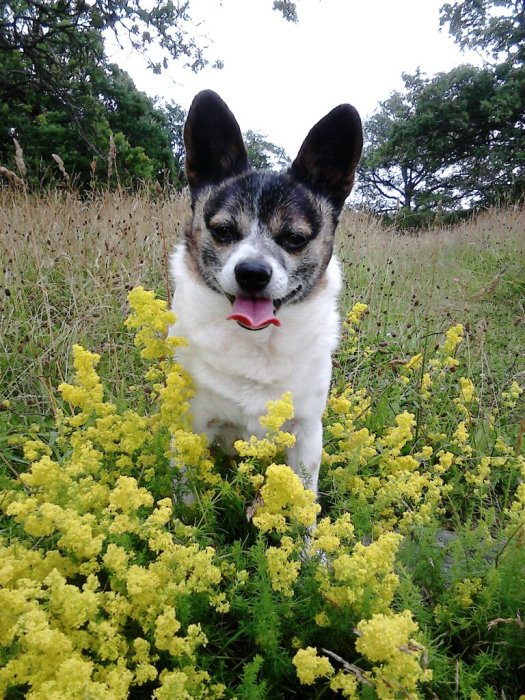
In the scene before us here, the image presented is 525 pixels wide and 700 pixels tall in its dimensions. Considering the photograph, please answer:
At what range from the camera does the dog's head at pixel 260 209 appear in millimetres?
1991

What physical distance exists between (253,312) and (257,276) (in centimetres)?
17

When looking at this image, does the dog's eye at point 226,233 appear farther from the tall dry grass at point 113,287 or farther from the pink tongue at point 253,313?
the tall dry grass at point 113,287

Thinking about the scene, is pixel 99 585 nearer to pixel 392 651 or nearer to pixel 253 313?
pixel 392 651

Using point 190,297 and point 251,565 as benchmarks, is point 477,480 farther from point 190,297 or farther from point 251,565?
point 190,297

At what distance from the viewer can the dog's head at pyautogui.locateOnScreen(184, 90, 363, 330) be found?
1991 millimetres

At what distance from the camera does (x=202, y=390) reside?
1937 millimetres

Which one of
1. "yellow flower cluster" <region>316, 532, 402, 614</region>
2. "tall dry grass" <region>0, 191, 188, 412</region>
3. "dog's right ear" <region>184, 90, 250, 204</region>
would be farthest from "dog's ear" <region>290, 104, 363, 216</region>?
"yellow flower cluster" <region>316, 532, 402, 614</region>

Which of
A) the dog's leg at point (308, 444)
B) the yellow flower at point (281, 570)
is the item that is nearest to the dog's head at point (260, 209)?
the dog's leg at point (308, 444)

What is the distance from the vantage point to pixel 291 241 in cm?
220

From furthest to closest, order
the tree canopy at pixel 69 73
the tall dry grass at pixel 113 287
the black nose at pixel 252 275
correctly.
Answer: the tree canopy at pixel 69 73 < the tall dry grass at pixel 113 287 < the black nose at pixel 252 275

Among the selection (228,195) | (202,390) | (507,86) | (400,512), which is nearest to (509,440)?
(400,512)

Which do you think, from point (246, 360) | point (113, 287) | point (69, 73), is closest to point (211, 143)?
point (246, 360)

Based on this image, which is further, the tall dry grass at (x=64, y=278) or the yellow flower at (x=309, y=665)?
the tall dry grass at (x=64, y=278)

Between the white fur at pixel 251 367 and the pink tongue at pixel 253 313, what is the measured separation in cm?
9
